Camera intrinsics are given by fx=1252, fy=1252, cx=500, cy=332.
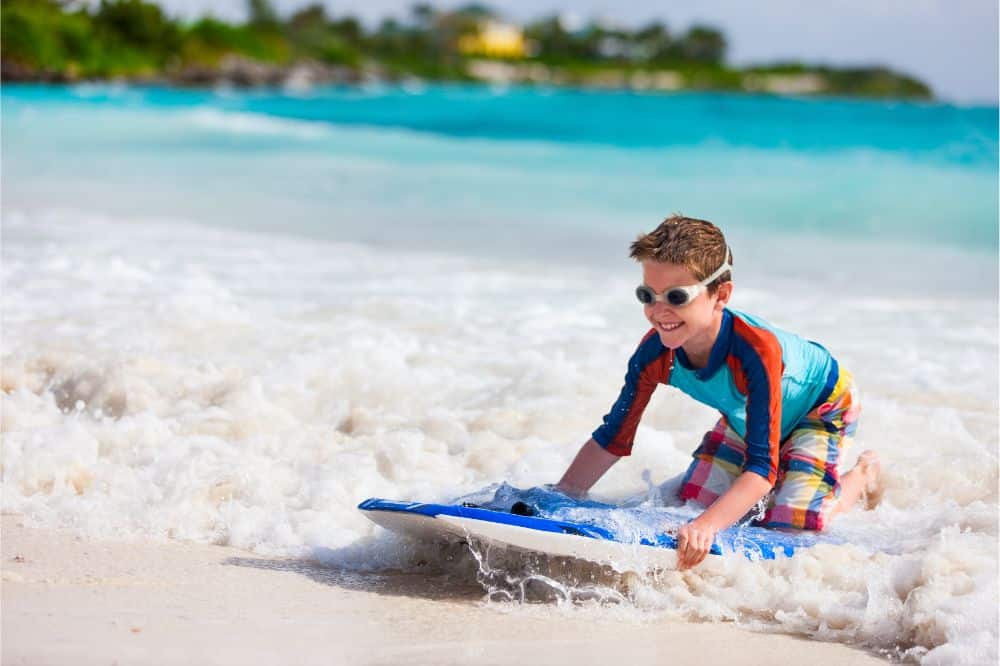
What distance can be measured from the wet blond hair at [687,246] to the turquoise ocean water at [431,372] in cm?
88

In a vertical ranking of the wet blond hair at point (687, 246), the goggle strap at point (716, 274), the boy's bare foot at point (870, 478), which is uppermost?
the wet blond hair at point (687, 246)

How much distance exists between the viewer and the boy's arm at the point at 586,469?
13.2 ft

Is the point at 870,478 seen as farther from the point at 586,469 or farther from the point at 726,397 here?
the point at 586,469

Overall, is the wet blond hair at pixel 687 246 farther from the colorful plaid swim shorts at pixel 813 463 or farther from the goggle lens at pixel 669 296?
the colorful plaid swim shorts at pixel 813 463

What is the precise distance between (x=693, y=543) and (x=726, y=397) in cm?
54

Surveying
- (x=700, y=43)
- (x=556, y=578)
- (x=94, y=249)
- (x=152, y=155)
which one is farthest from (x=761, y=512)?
(x=700, y=43)

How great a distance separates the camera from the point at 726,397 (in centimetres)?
383

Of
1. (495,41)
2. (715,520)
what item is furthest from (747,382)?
(495,41)

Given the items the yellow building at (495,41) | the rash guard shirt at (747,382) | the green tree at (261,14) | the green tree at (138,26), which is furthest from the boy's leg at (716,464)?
the yellow building at (495,41)

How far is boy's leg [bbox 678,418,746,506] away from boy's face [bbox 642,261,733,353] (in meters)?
0.56

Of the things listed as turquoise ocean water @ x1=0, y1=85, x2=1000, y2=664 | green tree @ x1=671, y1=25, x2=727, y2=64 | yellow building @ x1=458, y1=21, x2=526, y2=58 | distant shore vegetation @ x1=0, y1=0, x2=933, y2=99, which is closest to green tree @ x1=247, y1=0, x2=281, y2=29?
distant shore vegetation @ x1=0, y1=0, x2=933, y2=99

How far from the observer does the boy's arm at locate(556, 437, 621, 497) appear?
403cm

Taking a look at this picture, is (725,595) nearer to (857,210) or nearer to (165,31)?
(857,210)

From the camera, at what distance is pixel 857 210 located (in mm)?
15461
